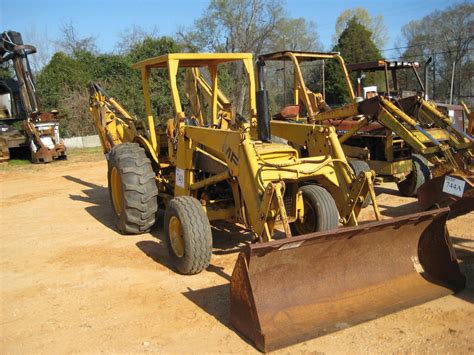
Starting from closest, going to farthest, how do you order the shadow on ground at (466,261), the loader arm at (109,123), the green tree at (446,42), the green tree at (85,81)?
1. the shadow on ground at (466,261)
2. the loader arm at (109,123)
3. the green tree at (85,81)
4. the green tree at (446,42)

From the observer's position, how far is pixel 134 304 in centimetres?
430

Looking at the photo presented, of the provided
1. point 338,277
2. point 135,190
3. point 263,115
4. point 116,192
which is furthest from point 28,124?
point 338,277

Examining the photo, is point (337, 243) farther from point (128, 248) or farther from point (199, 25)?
point (199, 25)

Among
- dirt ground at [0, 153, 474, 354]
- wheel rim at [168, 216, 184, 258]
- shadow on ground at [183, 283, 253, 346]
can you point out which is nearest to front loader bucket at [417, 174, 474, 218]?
dirt ground at [0, 153, 474, 354]

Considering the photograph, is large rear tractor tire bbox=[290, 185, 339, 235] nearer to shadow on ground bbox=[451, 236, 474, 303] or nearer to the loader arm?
shadow on ground bbox=[451, 236, 474, 303]

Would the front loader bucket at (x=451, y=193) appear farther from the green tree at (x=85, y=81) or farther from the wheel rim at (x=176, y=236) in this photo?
the green tree at (x=85, y=81)

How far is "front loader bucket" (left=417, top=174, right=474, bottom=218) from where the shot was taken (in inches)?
191

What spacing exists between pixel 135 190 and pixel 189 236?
1.56 meters

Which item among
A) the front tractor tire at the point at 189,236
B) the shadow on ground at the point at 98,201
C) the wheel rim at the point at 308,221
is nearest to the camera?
the front tractor tire at the point at 189,236

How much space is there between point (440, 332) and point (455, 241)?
2388mm

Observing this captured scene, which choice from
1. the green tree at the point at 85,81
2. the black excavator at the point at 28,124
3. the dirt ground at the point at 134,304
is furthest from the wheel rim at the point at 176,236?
the green tree at the point at 85,81

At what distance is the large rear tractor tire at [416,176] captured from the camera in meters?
8.10

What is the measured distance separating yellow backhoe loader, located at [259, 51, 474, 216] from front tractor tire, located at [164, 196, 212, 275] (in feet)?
5.40

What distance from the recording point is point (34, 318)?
4.11 m
